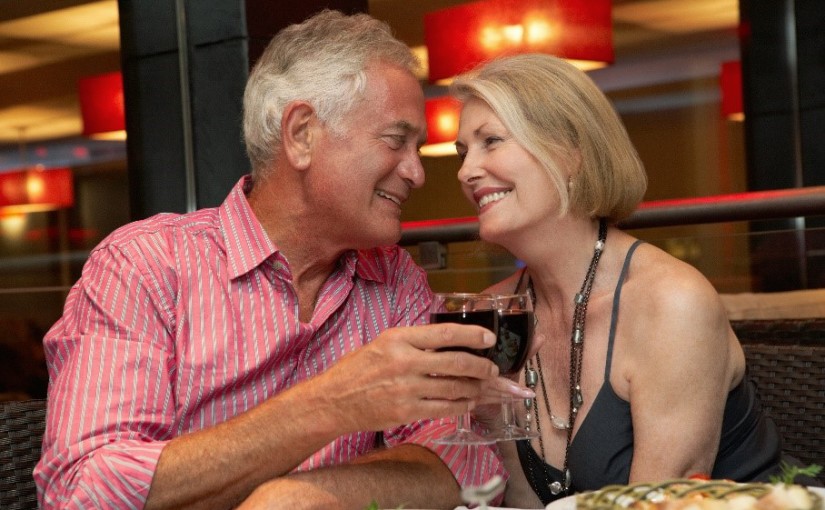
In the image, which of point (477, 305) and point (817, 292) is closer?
point (477, 305)

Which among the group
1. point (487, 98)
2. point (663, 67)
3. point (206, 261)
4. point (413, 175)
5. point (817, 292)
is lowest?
point (817, 292)

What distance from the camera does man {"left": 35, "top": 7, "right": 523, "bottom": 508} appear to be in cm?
162

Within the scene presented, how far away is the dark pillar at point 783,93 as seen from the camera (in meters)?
8.79

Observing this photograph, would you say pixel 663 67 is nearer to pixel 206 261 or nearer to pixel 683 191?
pixel 683 191

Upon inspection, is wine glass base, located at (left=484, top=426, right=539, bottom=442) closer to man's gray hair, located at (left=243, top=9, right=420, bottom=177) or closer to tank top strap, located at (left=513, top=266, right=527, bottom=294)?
tank top strap, located at (left=513, top=266, right=527, bottom=294)

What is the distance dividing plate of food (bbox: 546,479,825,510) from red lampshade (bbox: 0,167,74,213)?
23.9 feet

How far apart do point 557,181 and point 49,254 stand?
6.61 metres

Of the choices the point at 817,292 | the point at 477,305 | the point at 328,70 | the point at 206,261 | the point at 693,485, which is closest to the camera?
the point at 693,485

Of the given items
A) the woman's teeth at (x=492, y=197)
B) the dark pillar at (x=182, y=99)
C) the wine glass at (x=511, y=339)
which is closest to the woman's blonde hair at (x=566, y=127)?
the woman's teeth at (x=492, y=197)

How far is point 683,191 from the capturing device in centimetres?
1035

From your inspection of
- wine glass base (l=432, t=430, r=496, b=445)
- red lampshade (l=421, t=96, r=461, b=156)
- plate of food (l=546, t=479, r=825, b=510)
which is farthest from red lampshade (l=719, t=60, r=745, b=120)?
plate of food (l=546, t=479, r=825, b=510)

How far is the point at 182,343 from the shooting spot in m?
1.90

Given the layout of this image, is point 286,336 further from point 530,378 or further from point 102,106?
point 102,106

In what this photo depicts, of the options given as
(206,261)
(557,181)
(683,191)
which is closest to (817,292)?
(557,181)
